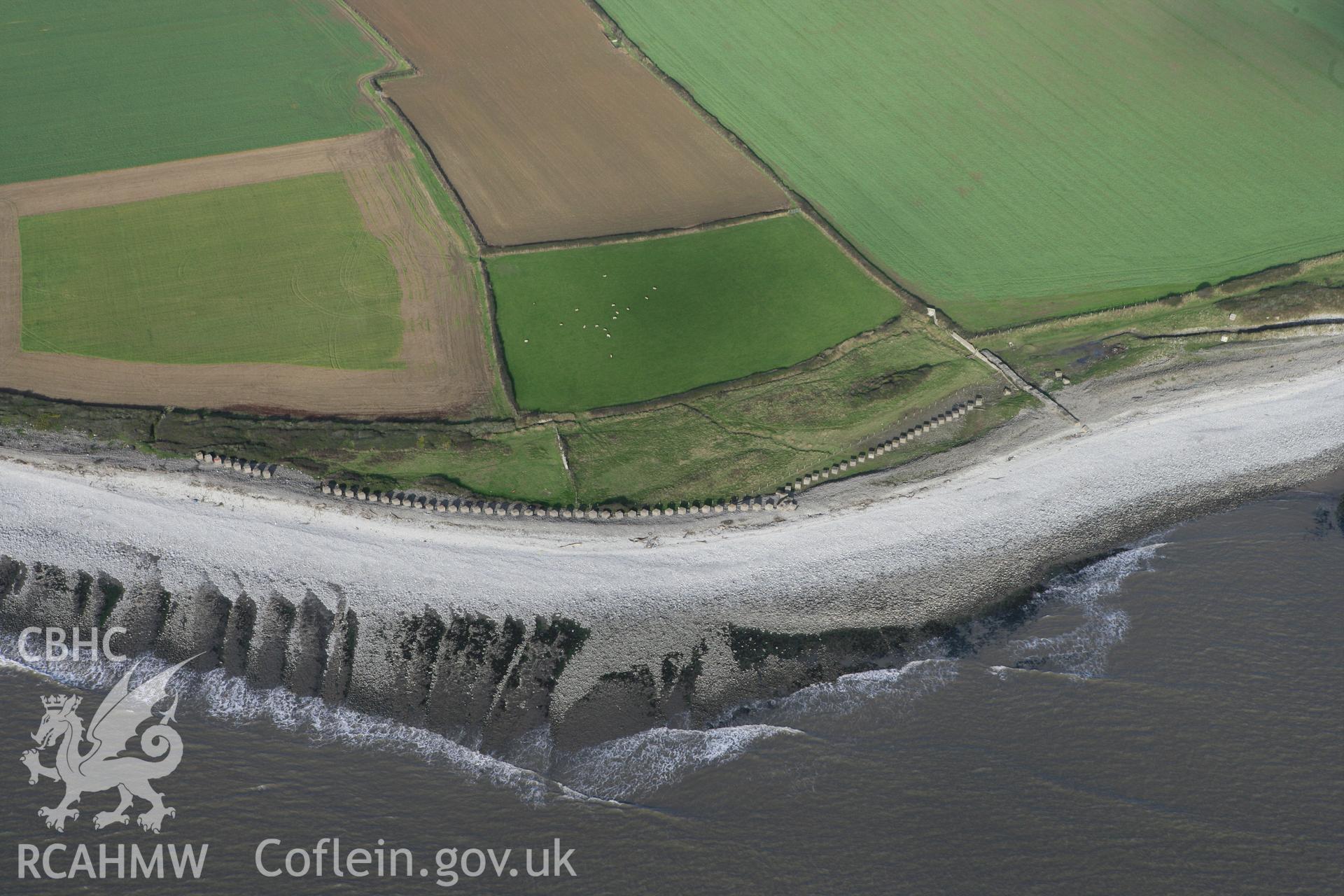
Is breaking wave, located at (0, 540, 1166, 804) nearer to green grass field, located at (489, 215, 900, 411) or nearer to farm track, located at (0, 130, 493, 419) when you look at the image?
farm track, located at (0, 130, 493, 419)

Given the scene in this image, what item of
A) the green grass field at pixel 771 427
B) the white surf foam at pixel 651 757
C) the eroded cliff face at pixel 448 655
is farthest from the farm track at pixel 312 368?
the white surf foam at pixel 651 757

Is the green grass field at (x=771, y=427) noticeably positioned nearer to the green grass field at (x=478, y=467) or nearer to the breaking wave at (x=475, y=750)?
the green grass field at (x=478, y=467)

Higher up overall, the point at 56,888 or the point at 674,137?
the point at 674,137

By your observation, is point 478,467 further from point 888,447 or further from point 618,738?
point 888,447

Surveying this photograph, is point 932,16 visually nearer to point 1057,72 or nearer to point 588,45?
point 1057,72

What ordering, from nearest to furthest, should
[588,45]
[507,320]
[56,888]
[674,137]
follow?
[56,888]
[507,320]
[674,137]
[588,45]

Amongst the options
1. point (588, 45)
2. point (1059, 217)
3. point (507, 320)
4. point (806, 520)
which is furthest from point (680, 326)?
point (588, 45)
